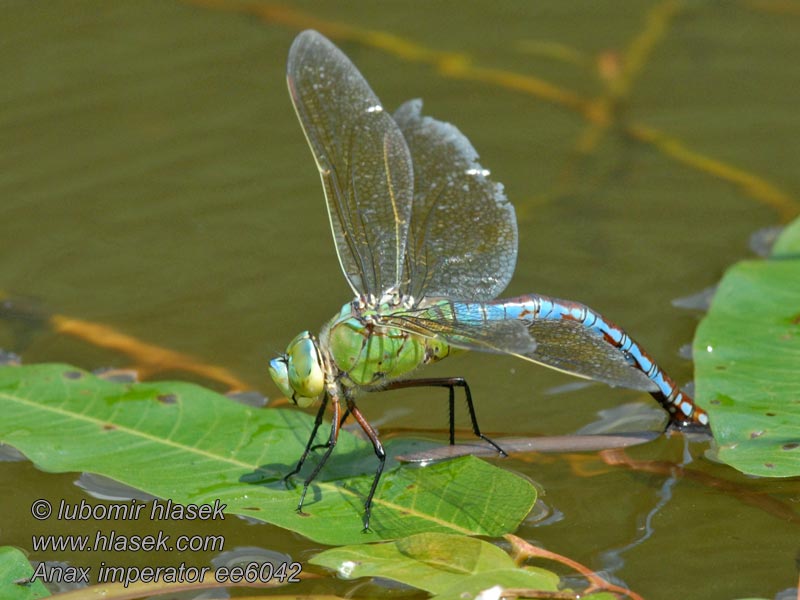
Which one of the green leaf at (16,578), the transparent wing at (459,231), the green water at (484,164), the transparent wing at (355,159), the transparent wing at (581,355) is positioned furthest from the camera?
the transparent wing at (459,231)

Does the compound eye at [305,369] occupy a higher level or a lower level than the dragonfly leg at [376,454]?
higher

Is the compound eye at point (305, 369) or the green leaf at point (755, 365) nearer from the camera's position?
the green leaf at point (755, 365)

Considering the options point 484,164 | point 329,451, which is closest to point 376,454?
point 329,451

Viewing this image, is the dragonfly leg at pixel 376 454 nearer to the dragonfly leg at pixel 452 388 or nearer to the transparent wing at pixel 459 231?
the dragonfly leg at pixel 452 388

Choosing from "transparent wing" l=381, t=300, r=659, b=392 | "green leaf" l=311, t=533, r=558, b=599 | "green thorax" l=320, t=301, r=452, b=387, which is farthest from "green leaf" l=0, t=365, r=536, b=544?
"transparent wing" l=381, t=300, r=659, b=392

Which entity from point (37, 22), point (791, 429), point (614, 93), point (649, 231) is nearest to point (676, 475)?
point (791, 429)

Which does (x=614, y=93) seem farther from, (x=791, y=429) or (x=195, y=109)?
(x=791, y=429)

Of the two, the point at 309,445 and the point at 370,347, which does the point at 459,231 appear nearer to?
the point at 370,347

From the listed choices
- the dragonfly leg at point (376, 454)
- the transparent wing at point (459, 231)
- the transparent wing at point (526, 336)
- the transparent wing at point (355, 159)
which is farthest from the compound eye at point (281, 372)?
the transparent wing at point (459, 231)

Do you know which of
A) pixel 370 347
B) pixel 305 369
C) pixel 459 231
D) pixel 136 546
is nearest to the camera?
pixel 136 546
